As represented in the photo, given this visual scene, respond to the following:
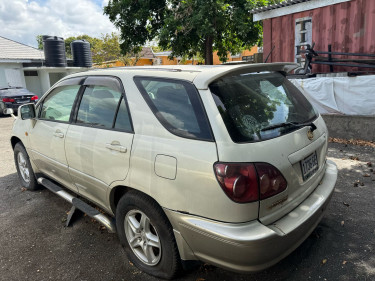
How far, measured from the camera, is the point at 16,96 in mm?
14523

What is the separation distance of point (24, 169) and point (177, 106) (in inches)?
135

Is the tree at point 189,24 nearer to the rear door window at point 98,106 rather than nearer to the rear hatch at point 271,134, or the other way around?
the rear door window at point 98,106

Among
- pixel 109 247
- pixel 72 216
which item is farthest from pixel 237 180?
pixel 72 216

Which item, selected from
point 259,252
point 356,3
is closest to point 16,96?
point 356,3

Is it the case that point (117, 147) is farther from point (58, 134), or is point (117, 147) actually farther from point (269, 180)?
point (269, 180)

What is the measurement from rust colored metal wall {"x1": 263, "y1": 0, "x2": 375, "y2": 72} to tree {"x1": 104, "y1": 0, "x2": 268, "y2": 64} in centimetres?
258

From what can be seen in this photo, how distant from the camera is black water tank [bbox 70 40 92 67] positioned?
23938 millimetres

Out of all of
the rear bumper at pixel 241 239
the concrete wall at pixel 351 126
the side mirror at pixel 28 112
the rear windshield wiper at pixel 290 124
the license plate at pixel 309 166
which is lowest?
the concrete wall at pixel 351 126

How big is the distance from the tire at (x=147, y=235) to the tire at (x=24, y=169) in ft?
7.66

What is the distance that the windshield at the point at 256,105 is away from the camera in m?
2.06

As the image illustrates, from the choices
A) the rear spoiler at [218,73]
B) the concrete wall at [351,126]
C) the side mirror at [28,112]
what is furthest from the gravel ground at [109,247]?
the concrete wall at [351,126]

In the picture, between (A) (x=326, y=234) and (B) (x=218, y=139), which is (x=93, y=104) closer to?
(B) (x=218, y=139)

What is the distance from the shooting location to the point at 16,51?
73.7 feet

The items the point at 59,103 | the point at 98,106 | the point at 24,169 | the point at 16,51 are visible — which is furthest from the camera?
the point at 16,51
